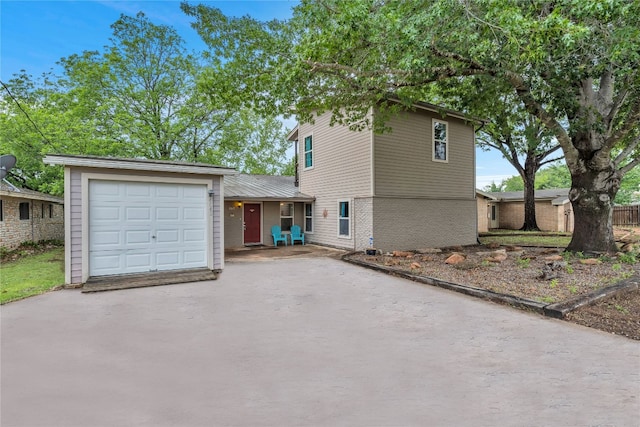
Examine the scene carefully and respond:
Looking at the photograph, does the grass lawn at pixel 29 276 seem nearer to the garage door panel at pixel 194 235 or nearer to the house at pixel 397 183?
the garage door panel at pixel 194 235

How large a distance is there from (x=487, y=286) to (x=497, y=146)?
1775 cm

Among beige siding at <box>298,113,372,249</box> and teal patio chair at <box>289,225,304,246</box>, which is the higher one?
beige siding at <box>298,113,372,249</box>

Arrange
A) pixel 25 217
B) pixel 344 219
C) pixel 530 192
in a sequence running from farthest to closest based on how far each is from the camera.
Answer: pixel 530 192
pixel 25 217
pixel 344 219

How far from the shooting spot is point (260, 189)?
1440 centimetres

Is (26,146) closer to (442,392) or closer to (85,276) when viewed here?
(85,276)

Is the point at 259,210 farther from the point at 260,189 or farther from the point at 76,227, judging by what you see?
the point at 76,227

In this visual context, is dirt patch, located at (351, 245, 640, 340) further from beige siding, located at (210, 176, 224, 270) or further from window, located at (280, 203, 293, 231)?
window, located at (280, 203, 293, 231)

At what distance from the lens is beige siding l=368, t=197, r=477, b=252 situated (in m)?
11.3

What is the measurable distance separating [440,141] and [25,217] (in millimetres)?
17537

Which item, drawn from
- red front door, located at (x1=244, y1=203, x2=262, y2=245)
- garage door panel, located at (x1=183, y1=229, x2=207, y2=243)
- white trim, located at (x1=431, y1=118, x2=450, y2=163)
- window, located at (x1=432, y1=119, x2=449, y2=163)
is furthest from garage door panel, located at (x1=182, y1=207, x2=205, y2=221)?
window, located at (x1=432, y1=119, x2=449, y2=163)

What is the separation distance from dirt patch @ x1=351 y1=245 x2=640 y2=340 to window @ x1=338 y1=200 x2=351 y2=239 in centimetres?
182

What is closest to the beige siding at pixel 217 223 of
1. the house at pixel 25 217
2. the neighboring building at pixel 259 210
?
the neighboring building at pixel 259 210

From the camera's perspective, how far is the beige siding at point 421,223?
1128cm

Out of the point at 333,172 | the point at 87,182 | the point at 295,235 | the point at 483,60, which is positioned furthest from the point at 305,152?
the point at 87,182
